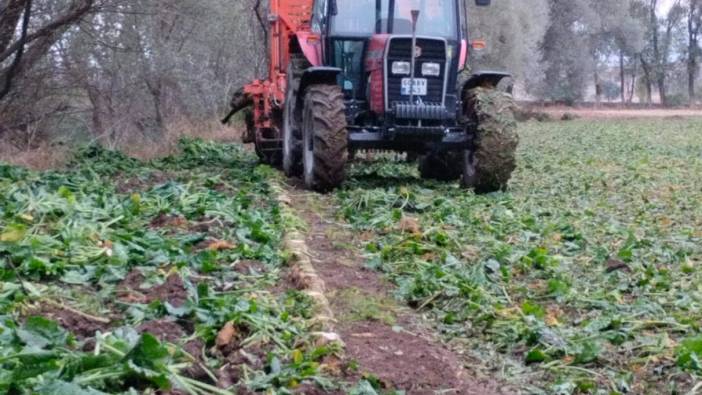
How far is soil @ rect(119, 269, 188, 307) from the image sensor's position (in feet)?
15.6

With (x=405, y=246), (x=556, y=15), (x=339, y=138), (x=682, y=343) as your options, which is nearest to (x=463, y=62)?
(x=339, y=138)

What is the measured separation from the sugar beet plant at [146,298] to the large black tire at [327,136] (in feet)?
4.37

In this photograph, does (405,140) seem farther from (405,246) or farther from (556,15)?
(556,15)

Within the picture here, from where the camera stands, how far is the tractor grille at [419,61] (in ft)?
32.2

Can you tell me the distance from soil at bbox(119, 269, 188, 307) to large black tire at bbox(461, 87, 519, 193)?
5277 mm

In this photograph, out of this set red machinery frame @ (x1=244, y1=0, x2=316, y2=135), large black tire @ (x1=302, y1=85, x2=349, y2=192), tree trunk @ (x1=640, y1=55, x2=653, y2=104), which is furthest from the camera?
tree trunk @ (x1=640, y1=55, x2=653, y2=104)

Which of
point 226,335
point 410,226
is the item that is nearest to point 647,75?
point 410,226

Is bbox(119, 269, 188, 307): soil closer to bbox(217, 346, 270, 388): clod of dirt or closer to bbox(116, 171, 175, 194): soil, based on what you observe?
bbox(217, 346, 270, 388): clod of dirt

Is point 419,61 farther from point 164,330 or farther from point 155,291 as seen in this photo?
point 164,330

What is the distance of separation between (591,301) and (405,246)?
1.87 meters

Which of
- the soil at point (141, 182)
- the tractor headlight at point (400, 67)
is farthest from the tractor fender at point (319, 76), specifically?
the soil at point (141, 182)

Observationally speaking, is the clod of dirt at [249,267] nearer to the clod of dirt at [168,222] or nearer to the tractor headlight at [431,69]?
the clod of dirt at [168,222]

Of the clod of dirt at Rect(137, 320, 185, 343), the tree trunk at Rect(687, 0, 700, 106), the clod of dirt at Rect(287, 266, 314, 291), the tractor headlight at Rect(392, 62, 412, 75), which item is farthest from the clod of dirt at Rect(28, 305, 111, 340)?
the tree trunk at Rect(687, 0, 700, 106)

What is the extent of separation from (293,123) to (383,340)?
6544mm
